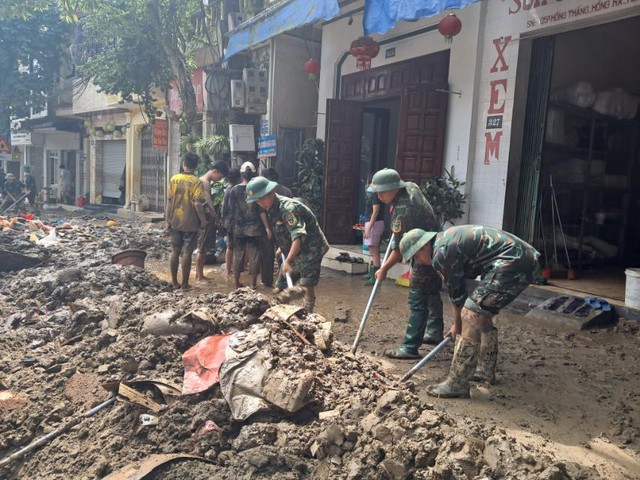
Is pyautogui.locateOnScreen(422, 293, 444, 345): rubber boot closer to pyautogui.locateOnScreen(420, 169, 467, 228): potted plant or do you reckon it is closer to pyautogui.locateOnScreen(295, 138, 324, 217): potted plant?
pyautogui.locateOnScreen(420, 169, 467, 228): potted plant

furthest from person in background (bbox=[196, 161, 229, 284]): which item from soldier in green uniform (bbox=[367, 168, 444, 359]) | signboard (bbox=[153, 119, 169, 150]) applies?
signboard (bbox=[153, 119, 169, 150])

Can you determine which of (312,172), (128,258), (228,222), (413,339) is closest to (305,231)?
(413,339)

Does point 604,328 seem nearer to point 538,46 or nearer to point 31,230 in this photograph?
point 538,46

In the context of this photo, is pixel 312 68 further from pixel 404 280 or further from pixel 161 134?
pixel 161 134

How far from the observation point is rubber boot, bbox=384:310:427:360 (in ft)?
15.9

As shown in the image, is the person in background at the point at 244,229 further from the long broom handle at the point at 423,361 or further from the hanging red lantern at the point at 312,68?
the hanging red lantern at the point at 312,68

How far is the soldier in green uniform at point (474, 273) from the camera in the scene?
3785mm

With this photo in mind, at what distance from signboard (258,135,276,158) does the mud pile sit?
6.36 m

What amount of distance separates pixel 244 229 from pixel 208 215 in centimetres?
101

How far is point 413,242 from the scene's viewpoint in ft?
13.5

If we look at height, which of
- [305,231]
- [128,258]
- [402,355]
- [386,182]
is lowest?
[402,355]

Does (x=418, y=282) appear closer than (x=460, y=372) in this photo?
No

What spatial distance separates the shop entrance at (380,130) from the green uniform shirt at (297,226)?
127 inches

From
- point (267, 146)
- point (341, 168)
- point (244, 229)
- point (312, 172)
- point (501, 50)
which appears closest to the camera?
point (244, 229)
